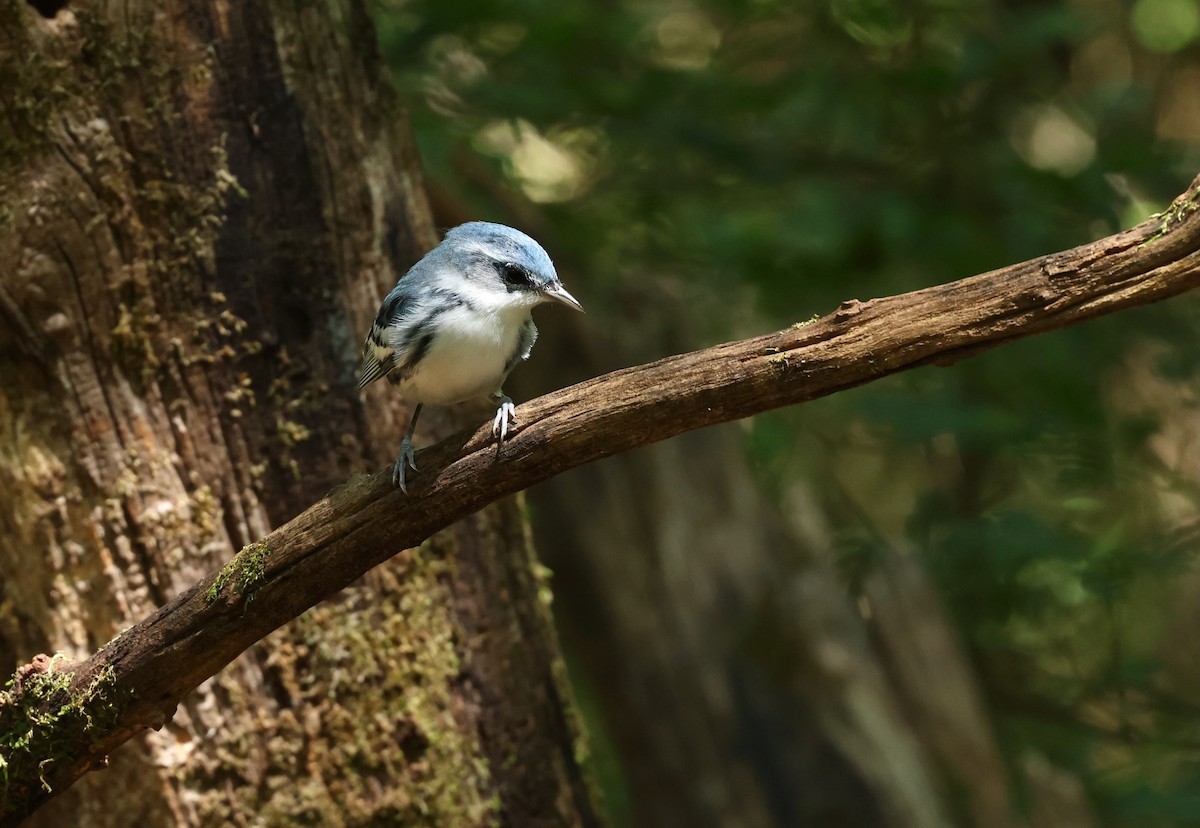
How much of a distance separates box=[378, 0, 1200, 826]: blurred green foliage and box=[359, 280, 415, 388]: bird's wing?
1.39m

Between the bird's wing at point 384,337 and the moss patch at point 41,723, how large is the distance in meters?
1.08

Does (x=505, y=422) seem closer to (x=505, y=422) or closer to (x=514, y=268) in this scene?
(x=505, y=422)

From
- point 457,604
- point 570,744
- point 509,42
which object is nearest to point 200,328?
point 457,604

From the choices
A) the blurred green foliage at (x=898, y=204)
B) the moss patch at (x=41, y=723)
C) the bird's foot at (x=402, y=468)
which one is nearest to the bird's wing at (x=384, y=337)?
the bird's foot at (x=402, y=468)

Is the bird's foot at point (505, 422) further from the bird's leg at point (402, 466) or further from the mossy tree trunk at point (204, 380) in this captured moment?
the mossy tree trunk at point (204, 380)

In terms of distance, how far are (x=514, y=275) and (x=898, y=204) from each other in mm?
2280

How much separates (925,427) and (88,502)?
3063 mm

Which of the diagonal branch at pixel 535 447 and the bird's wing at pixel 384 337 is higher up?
the bird's wing at pixel 384 337

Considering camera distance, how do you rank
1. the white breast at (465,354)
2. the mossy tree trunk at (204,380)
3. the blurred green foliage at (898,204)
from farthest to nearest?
the blurred green foliage at (898,204), the mossy tree trunk at (204,380), the white breast at (465,354)

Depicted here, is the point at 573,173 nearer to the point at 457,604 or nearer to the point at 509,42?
the point at 509,42

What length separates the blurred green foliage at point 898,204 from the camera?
4.86 metres

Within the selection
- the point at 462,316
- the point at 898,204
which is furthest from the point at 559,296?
the point at 898,204

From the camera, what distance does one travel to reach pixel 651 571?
250 inches

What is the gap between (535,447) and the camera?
2740 mm
